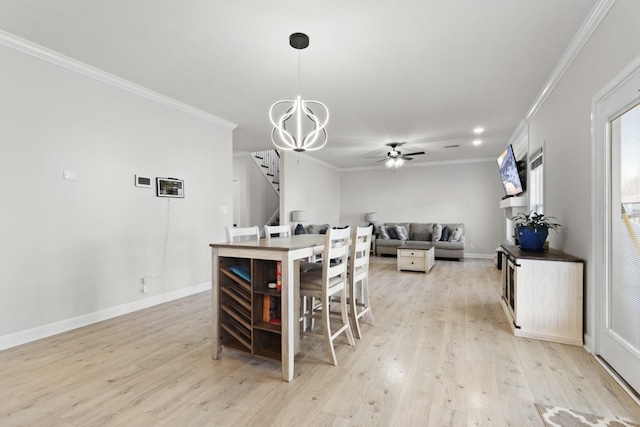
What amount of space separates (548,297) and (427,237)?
5.70 metres

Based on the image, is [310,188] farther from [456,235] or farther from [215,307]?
[215,307]

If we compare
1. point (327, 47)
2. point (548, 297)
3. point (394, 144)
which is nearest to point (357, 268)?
point (548, 297)

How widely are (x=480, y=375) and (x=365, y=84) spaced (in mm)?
3021

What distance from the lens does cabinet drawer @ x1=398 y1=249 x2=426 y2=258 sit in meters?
5.92

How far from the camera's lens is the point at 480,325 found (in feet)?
10.1

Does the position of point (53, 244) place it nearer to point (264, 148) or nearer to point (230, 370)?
point (230, 370)

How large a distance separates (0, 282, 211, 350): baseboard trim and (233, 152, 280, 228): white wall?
154 inches

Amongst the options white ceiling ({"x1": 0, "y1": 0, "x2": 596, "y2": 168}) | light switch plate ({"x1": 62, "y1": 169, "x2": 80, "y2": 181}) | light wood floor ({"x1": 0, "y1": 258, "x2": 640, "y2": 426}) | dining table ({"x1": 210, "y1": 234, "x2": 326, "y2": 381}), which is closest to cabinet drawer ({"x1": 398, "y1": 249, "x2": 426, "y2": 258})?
white ceiling ({"x1": 0, "y1": 0, "x2": 596, "y2": 168})

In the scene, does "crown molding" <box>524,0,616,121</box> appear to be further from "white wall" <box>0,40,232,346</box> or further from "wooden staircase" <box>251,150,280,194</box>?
"wooden staircase" <box>251,150,280,194</box>

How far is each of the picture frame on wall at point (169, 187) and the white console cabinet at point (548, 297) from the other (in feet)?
13.0

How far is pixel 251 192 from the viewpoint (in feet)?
26.8

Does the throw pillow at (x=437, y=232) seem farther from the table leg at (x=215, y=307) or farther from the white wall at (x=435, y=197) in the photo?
Answer: the table leg at (x=215, y=307)

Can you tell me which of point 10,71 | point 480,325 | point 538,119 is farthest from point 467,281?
point 10,71

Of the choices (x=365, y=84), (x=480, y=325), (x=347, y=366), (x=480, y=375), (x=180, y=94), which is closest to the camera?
(x=480, y=375)
